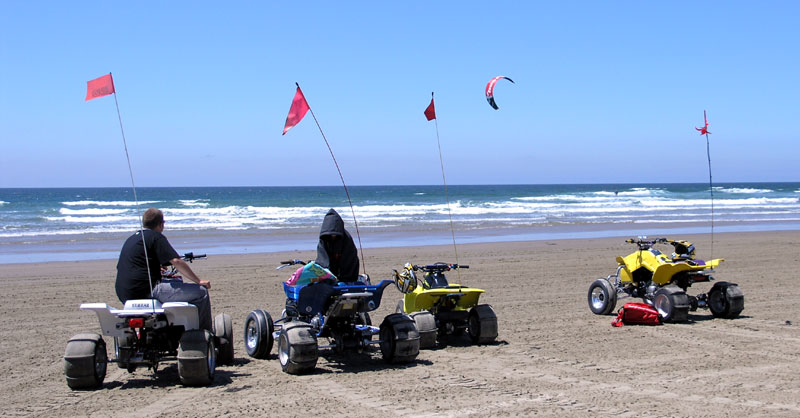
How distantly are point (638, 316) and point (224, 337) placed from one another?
5.63m

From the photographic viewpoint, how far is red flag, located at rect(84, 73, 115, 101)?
666 centimetres

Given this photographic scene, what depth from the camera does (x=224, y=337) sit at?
296 inches

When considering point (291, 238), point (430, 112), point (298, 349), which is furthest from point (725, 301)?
point (291, 238)

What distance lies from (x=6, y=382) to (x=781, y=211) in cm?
4916

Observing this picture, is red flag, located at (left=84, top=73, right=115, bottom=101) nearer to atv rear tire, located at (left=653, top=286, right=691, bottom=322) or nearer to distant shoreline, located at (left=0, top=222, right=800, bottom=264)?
atv rear tire, located at (left=653, top=286, right=691, bottom=322)

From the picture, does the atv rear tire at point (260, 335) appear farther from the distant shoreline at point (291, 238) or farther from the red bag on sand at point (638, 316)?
the distant shoreline at point (291, 238)

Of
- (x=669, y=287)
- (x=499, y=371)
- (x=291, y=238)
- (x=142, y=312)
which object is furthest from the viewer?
(x=291, y=238)

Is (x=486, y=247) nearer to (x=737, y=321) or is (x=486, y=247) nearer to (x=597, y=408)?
(x=737, y=321)

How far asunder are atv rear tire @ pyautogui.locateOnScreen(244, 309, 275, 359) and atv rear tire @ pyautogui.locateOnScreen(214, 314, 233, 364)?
11.5 inches

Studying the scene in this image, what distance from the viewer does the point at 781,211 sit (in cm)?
4631

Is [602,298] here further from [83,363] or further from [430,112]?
[83,363]

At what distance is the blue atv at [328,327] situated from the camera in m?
6.84

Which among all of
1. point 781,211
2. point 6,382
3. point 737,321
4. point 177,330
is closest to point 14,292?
point 6,382

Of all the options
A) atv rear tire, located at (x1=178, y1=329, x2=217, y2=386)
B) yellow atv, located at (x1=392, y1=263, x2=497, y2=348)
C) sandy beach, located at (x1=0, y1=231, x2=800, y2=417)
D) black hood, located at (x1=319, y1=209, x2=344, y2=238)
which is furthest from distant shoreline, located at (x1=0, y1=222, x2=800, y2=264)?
atv rear tire, located at (x1=178, y1=329, x2=217, y2=386)
